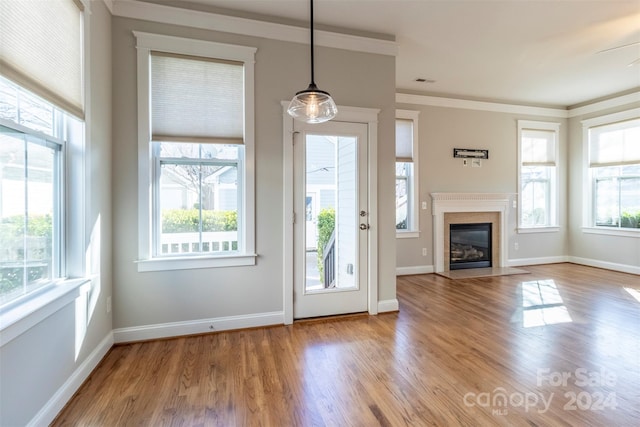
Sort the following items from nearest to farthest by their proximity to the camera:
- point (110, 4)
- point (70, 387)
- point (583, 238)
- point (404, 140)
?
point (70, 387), point (110, 4), point (404, 140), point (583, 238)

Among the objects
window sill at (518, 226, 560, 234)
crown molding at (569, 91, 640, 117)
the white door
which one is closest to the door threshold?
the white door

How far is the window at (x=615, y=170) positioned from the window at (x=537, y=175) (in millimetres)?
547

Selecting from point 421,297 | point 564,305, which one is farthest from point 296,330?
A: point 564,305

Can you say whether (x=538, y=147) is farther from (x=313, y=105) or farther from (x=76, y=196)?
(x=76, y=196)

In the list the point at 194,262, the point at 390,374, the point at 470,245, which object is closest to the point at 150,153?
the point at 194,262

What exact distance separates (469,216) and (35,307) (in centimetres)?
565

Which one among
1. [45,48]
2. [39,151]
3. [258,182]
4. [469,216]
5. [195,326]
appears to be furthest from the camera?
[469,216]

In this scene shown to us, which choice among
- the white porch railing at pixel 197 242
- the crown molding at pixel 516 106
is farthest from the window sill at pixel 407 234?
the white porch railing at pixel 197 242

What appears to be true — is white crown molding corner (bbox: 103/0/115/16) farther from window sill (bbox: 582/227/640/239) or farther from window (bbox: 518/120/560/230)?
window sill (bbox: 582/227/640/239)

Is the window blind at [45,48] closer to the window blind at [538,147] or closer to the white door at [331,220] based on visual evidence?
the white door at [331,220]

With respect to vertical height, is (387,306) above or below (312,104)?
below

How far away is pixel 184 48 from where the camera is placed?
2764mm

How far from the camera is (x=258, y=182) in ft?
9.87

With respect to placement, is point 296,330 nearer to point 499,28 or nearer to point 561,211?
point 499,28
